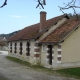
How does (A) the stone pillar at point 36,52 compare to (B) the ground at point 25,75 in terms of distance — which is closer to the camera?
(B) the ground at point 25,75

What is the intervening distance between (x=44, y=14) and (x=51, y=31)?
2909 mm

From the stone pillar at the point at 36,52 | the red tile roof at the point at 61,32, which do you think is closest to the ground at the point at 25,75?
the red tile roof at the point at 61,32

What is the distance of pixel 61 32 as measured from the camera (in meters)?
21.9

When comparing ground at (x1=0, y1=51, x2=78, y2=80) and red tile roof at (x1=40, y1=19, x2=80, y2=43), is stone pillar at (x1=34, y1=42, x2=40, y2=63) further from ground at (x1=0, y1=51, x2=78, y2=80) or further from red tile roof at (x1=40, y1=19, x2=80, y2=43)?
ground at (x1=0, y1=51, x2=78, y2=80)

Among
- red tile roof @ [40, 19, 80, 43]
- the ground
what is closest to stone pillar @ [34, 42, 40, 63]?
red tile roof @ [40, 19, 80, 43]

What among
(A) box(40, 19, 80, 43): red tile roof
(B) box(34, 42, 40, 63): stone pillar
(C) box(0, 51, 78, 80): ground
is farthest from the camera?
(B) box(34, 42, 40, 63): stone pillar

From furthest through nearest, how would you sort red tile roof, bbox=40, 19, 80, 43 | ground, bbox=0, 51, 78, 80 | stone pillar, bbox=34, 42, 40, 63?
stone pillar, bbox=34, 42, 40, 63
red tile roof, bbox=40, 19, 80, 43
ground, bbox=0, 51, 78, 80

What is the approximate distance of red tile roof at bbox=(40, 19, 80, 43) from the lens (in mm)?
20595

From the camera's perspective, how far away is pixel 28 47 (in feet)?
87.5

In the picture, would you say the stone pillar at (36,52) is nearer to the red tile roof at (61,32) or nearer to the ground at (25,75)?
the red tile roof at (61,32)

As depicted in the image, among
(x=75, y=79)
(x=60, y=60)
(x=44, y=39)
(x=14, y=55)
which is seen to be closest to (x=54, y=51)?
(x=60, y=60)

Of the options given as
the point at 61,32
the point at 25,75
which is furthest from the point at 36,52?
the point at 25,75

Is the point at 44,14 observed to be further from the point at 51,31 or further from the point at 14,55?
the point at 14,55

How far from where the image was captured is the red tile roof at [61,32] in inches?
811
